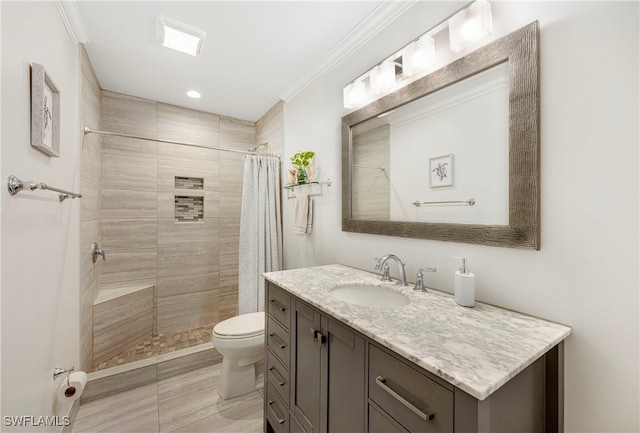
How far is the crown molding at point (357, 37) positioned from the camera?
4.56 ft

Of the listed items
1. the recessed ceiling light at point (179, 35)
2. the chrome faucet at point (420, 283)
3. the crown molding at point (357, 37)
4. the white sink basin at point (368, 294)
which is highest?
the recessed ceiling light at point (179, 35)

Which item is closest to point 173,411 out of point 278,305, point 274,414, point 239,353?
point 239,353

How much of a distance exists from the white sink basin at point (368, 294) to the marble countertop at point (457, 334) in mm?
127

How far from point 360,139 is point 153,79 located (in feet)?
6.21

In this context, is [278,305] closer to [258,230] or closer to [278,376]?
[278,376]

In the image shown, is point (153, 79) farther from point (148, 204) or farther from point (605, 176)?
point (605, 176)

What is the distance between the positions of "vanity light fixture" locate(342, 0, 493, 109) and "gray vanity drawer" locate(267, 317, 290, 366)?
53.8 inches

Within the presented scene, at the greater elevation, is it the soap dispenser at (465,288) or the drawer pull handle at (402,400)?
the soap dispenser at (465,288)

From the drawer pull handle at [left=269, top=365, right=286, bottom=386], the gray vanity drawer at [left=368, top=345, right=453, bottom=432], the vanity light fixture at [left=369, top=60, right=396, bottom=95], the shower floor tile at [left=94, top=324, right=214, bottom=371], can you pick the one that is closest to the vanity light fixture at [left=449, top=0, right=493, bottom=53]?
the vanity light fixture at [left=369, top=60, right=396, bottom=95]

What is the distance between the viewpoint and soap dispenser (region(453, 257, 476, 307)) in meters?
1.01

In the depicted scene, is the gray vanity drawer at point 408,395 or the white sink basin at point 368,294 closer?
the gray vanity drawer at point 408,395

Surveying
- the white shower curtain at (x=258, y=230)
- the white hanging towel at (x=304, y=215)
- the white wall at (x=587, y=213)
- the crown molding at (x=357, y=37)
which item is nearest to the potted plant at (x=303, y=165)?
the white hanging towel at (x=304, y=215)

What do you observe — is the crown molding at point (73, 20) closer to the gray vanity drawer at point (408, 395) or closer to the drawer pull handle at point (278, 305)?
the drawer pull handle at point (278, 305)

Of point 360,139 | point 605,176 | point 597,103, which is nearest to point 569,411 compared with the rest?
point 605,176
